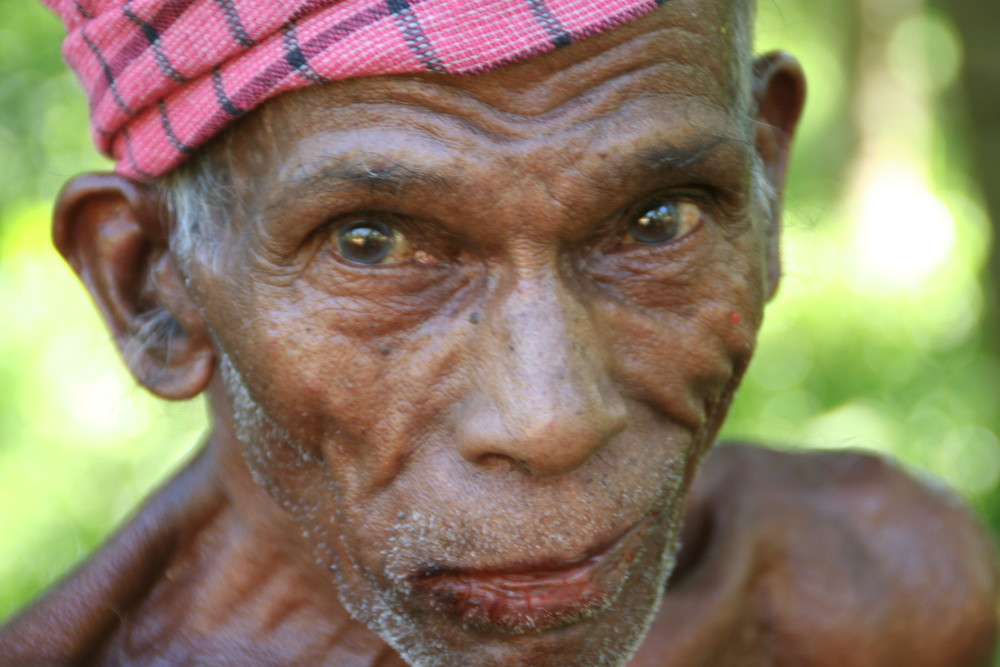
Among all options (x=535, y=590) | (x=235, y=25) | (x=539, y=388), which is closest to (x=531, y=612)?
(x=535, y=590)

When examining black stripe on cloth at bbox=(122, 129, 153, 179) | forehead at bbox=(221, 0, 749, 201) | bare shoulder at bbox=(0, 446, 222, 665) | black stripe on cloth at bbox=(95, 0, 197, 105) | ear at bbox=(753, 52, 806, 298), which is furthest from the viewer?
ear at bbox=(753, 52, 806, 298)

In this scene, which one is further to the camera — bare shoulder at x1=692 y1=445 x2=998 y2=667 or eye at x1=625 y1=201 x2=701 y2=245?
bare shoulder at x1=692 y1=445 x2=998 y2=667

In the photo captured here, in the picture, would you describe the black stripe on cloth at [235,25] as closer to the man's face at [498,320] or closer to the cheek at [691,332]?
the man's face at [498,320]

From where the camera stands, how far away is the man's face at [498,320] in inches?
69.4

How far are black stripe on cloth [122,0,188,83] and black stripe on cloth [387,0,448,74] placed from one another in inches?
15.9

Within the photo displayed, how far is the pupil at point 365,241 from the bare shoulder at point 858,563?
46.0 inches

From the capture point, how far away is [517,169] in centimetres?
179

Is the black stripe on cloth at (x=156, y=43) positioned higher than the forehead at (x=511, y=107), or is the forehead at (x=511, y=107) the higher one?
the black stripe on cloth at (x=156, y=43)

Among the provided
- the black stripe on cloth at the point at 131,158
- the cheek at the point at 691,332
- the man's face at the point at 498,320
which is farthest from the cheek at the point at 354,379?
the black stripe on cloth at the point at 131,158

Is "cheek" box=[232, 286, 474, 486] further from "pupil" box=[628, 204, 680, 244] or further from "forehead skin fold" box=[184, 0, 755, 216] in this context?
"pupil" box=[628, 204, 680, 244]

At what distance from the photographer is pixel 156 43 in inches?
76.3

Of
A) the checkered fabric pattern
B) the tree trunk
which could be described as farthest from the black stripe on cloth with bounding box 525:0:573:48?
the tree trunk

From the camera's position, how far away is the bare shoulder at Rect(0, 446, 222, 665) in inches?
87.7

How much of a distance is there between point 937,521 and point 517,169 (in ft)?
4.91
